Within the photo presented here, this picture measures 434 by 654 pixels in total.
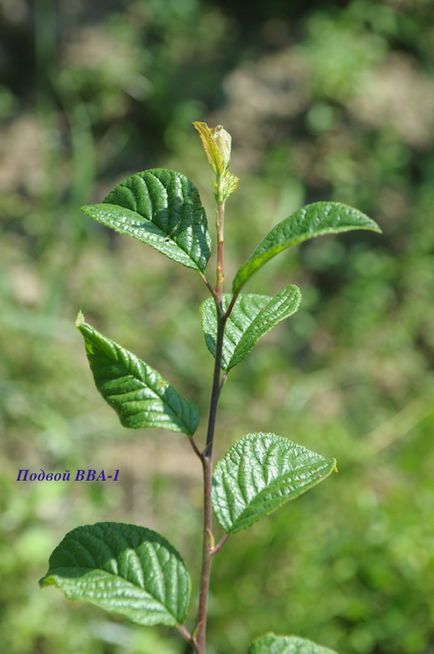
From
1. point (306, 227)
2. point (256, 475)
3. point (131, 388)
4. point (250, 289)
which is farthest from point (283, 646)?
point (250, 289)

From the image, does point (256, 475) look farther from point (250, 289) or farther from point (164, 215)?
point (250, 289)

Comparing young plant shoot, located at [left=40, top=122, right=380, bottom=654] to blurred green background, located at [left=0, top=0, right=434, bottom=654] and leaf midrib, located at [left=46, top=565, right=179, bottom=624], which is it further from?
blurred green background, located at [left=0, top=0, right=434, bottom=654]

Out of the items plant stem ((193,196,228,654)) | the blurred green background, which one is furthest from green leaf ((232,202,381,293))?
the blurred green background

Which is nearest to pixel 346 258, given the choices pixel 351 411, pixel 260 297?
pixel 351 411

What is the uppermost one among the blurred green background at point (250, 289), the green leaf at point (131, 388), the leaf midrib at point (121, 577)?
the blurred green background at point (250, 289)

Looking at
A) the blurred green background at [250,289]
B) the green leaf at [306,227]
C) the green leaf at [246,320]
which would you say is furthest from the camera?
the blurred green background at [250,289]

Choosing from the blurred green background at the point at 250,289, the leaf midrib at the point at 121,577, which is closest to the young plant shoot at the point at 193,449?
the leaf midrib at the point at 121,577

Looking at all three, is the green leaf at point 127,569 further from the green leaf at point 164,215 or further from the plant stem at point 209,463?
the green leaf at point 164,215
